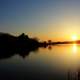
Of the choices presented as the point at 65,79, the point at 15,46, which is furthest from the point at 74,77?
the point at 15,46

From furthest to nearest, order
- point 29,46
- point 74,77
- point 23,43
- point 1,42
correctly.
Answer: point 29,46 < point 23,43 < point 1,42 < point 74,77

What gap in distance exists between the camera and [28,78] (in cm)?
864

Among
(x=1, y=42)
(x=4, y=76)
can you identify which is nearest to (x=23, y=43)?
(x=1, y=42)

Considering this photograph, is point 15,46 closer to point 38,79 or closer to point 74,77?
point 38,79

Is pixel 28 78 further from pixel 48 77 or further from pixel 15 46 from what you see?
pixel 15 46

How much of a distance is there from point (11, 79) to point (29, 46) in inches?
1146

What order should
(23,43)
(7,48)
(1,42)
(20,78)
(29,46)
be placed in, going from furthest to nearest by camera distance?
(29,46)
(23,43)
(7,48)
(1,42)
(20,78)

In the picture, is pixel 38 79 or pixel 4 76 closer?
pixel 38 79

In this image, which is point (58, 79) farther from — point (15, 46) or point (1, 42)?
point (15, 46)

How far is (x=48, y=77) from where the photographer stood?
888 centimetres

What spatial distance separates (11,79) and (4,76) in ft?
2.39

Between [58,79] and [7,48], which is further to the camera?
[7,48]


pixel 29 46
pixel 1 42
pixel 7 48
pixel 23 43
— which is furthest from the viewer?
pixel 29 46

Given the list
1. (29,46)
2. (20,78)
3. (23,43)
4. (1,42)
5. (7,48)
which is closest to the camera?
(20,78)
